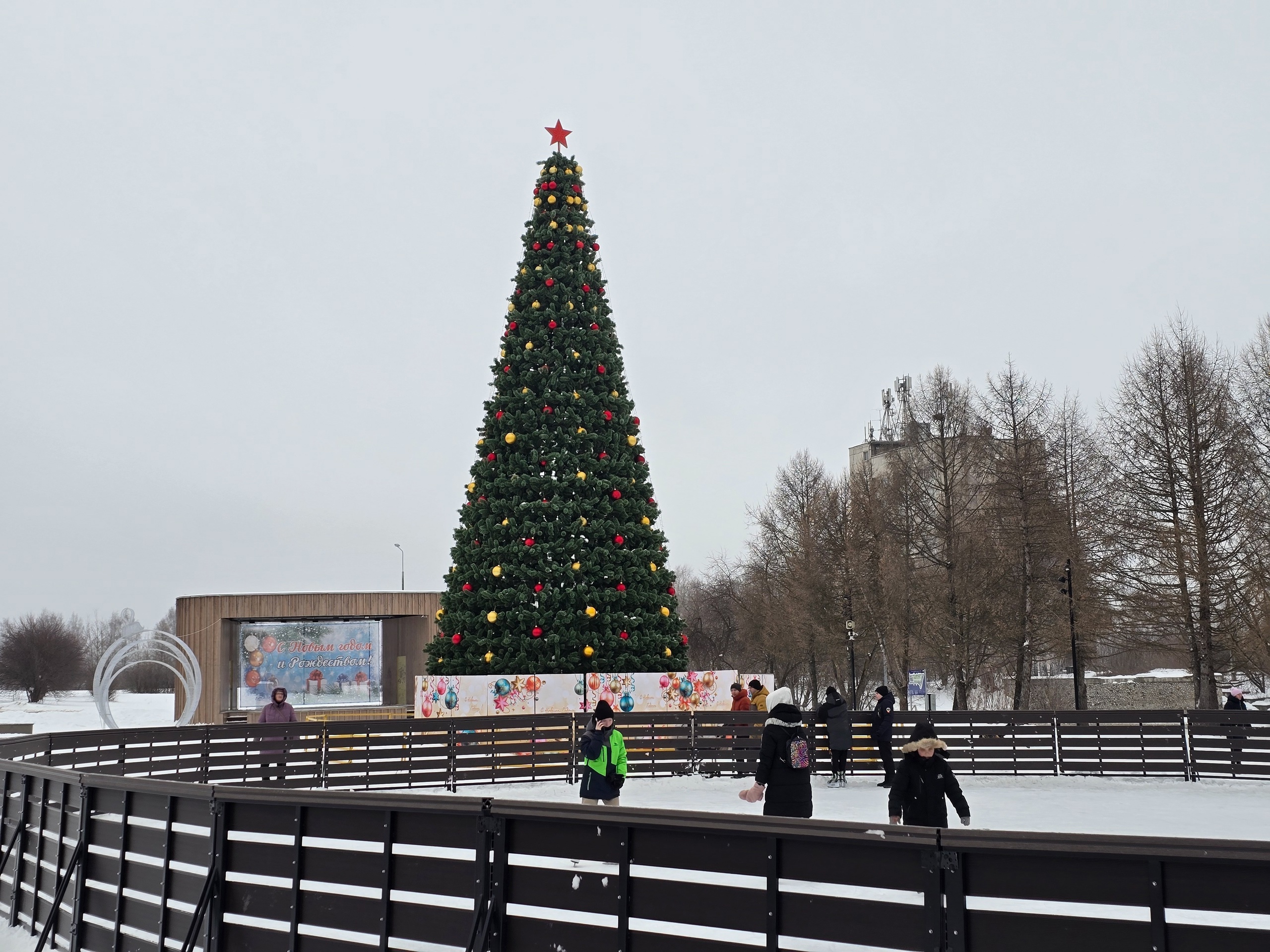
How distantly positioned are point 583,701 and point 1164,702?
28.5 m

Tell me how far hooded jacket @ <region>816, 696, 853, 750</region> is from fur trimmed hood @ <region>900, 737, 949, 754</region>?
984 cm

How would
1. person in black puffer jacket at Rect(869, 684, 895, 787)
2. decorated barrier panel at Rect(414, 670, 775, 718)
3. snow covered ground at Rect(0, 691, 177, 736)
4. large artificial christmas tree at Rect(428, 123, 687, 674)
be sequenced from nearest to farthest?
1. person in black puffer jacket at Rect(869, 684, 895, 787)
2. decorated barrier panel at Rect(414, 670, 775, 718)
3. large artificial christmas tree at Rect(428, 123, 687, 674)
4. snow covered ground at Rect(0, 691, 177, 736)

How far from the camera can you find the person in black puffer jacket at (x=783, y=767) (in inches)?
346

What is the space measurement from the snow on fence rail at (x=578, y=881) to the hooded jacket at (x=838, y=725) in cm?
1132

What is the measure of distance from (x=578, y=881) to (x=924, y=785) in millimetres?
4667

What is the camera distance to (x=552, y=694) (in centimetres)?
2242

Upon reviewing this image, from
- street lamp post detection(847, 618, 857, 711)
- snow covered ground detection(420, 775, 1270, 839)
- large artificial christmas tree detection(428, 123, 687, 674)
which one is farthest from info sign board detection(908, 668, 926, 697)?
snow covered ground detection(420, 775, 1270, 839)

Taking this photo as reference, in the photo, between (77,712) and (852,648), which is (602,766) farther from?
(77,712)

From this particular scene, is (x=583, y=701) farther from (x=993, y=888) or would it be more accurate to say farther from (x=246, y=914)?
(x=993, y=888)

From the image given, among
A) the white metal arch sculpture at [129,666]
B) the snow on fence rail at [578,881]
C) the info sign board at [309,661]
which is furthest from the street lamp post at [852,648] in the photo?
the snow on fence rail at [578,881]

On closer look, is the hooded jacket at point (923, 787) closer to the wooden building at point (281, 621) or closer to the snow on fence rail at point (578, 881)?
the snow on fence rail at point (578, 881)

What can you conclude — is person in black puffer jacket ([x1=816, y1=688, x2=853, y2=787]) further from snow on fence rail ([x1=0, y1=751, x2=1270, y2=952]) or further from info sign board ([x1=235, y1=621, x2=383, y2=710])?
info sign board ([x1=235, y1=621, x2=383, y2=710])

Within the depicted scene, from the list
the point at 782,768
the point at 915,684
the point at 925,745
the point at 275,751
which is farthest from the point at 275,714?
the point at 915,684

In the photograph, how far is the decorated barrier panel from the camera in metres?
22.1
